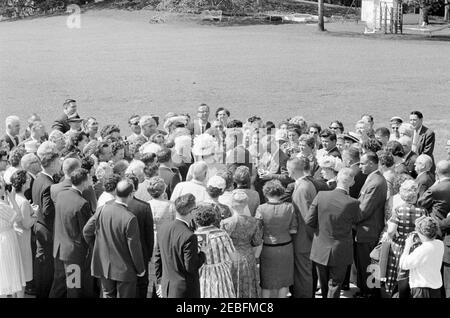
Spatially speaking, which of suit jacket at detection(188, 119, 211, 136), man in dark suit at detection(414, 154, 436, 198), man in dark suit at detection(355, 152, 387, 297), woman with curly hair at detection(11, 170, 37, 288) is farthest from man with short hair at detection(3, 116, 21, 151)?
man in dark suit at detection(414, 154, 436, 198)

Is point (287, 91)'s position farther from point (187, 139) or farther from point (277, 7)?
point (277, 7)

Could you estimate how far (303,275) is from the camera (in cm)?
840

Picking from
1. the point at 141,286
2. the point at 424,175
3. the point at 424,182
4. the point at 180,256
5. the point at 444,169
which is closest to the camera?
the point at 180,256

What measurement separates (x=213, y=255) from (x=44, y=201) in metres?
2.42

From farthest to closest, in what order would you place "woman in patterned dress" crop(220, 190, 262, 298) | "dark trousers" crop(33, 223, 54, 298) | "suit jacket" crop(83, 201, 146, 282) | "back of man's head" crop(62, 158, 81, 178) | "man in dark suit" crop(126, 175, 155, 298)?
"dark trousers" crop(33, 223, 54, 298) → "back of man's head" crop(62, 158, 81, 178) → "man in dark suit" crop(126, 175, 155, 298) → "woman in patterned dress" crop(220, 190, 262, 298) → "suit jacket" crop(83, 201, 146, 282)

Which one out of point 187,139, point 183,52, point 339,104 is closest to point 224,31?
point 183,52

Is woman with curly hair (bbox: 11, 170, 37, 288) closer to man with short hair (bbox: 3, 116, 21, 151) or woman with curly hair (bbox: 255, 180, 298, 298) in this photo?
woman with curly hair (bbox: 255, 180, 298, 298)

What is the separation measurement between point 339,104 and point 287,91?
331 cm

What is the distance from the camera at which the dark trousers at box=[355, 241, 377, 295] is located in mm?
8758

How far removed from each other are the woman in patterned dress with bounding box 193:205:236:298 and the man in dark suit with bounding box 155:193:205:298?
139 mm

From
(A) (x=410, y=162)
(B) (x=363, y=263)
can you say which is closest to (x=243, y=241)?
(B) (x=363, y=263)

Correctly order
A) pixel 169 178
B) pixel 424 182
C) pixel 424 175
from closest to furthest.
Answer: pixel 424 182 < pixel 424 175 < pixel 169 178

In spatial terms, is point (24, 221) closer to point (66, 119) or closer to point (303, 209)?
point (303, 209)

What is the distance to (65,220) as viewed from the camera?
25.8 feet
